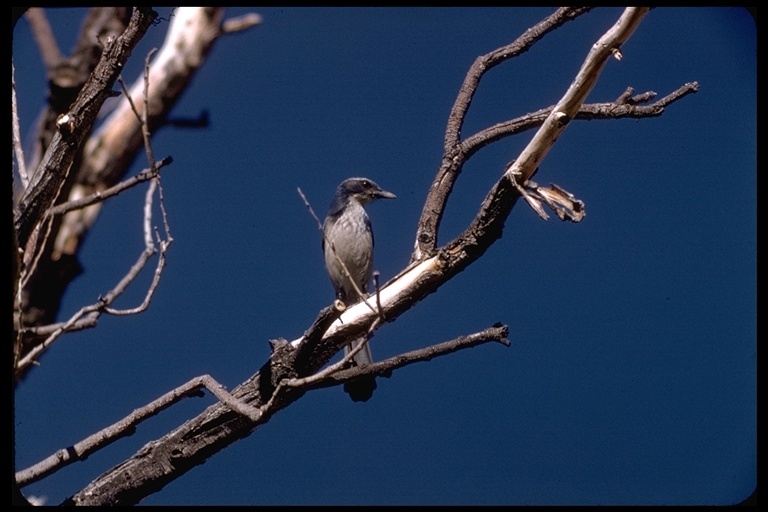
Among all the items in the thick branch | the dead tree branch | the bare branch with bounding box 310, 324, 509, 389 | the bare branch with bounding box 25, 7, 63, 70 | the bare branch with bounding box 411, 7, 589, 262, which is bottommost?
the bare branch with bounding box 310, 324, 509, 389

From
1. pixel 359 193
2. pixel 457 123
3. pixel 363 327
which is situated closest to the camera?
pixel 363 327

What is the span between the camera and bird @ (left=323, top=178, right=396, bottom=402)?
24.6 feet

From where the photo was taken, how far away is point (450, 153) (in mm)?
4379

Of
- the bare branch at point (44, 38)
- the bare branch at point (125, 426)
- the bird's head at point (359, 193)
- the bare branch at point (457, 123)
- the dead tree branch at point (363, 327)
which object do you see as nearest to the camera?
the bare branch at point (125, 426)

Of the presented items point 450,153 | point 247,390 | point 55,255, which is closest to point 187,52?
point 55,255

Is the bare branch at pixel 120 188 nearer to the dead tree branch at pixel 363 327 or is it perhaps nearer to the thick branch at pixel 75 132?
the thick branch at pixel 75 132

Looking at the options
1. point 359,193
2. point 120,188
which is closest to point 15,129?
point 120,188

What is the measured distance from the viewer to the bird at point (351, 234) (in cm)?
751

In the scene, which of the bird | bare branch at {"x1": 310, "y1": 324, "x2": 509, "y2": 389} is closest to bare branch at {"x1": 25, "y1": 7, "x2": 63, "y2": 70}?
the bird

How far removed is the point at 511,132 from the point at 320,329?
61.3 inches

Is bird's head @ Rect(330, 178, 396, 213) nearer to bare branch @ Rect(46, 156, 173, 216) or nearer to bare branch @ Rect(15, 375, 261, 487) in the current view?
bare branch @ Rect(46, 156, 173, 216)

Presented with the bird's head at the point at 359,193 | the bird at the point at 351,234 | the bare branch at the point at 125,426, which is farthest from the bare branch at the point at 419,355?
the bird's head at the point at 359,193

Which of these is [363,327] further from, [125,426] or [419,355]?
[125,426]

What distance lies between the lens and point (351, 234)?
7.59 meters
